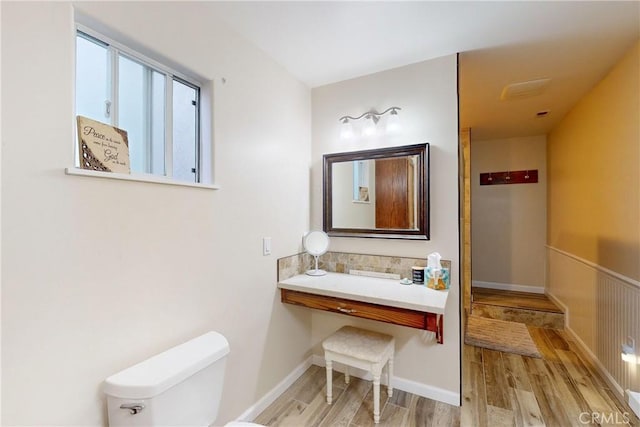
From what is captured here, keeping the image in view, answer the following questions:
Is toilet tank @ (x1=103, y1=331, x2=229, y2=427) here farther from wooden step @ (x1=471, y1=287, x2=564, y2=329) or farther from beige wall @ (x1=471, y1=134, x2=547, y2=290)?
beige wall @ (x1=471, y1=134, x2=547, y2=290)

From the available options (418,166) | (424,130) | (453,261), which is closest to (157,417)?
(453,261)

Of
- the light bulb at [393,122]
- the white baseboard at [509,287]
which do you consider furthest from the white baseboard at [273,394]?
the white baseboard at [509,287]

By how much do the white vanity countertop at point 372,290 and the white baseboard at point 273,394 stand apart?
0.72 meters

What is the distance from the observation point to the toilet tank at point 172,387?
1029 millimetres

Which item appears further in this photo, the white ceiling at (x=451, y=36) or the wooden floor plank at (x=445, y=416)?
the wooden floor plank at (x=445, y=416)

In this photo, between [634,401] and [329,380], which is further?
[329,380]

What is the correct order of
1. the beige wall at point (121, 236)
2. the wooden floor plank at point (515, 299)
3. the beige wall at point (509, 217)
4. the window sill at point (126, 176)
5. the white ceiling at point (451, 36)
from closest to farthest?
the beige wall at point (121, 236) < the window sill at point (126, 176) < the white ceiling at point (451, 36) < the wooden floor plank at point (515, 299) < the beige wall at point (509, 217)

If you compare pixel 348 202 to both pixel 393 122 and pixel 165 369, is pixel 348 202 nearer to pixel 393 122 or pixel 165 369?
pixel 393 122

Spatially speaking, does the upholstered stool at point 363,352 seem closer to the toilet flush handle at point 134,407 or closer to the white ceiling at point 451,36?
the toilet flush handle at point 134,407

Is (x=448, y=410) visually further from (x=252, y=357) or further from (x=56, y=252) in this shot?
(x=56, y=252)

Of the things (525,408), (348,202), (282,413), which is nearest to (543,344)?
(525,408)

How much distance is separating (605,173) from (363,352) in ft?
7.78

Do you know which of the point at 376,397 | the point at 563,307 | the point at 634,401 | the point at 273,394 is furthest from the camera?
the point at 563,307

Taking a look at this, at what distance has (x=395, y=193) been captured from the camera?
2.17m
